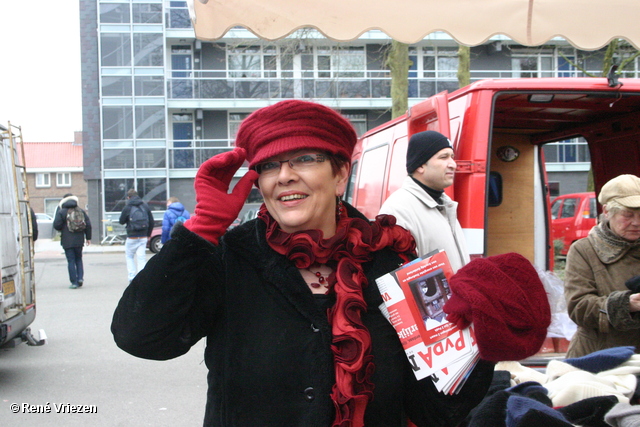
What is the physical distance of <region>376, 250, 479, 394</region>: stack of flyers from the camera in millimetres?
1655

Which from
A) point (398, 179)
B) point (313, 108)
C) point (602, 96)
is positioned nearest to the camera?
point (313, 108)

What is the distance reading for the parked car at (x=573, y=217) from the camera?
514 inches

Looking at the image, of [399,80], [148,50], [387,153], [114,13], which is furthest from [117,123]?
[387,153]

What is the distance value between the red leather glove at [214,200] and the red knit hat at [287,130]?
0.13m

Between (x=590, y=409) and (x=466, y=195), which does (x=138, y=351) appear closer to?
(x=590, y=409)

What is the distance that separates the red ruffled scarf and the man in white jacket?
1.57 meters

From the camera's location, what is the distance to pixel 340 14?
3.05m

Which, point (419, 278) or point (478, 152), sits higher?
point (478, 152)

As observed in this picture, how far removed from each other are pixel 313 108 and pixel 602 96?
3054mm

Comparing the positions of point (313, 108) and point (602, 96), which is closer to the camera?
point (313, 108)

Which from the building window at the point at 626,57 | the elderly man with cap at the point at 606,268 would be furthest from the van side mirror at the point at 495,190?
the building window at the point at 626,57

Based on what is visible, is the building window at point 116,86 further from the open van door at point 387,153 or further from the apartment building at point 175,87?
the open van door at point 387,153

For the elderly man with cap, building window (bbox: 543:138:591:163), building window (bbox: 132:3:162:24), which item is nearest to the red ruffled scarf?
the elderly man with cap

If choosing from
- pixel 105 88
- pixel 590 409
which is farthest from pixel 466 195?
pixel 105 88
